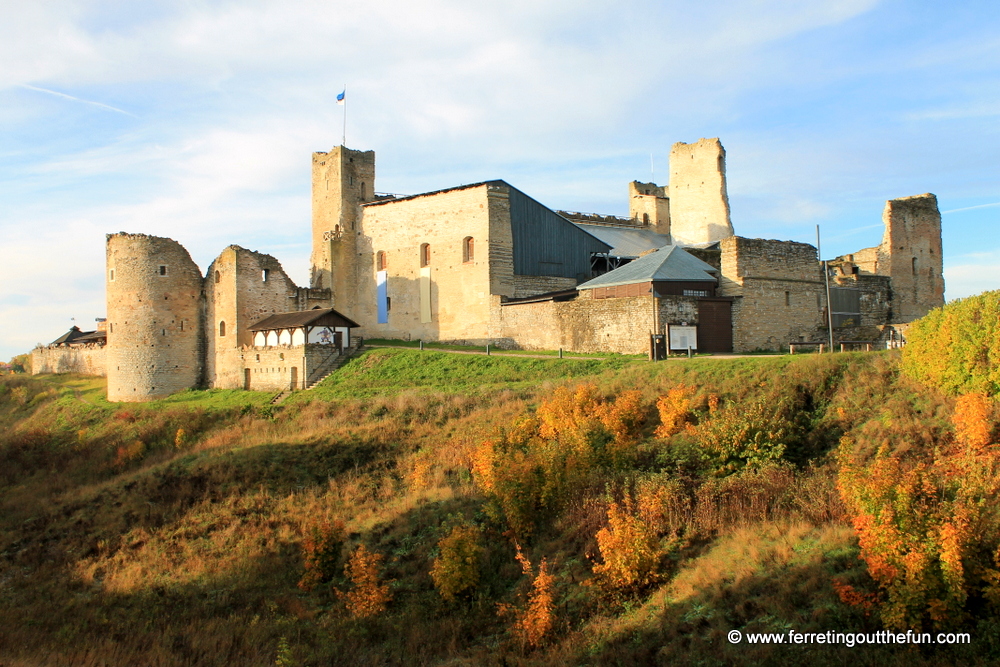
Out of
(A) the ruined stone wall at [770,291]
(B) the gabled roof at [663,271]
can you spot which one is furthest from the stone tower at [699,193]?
(B) the gabled roof at [663,271]

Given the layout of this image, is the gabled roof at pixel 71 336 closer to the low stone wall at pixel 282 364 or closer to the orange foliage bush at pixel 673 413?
the low stone wall at pixel 282 364

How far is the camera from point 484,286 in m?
39.5

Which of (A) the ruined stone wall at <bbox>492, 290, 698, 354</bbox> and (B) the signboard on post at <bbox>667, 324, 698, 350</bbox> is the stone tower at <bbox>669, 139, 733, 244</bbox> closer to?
(A) the ruined stone wall at <bbox>492, 290, 698, 354</bbox>

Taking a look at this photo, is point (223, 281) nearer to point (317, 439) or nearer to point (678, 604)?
point (317, 439)

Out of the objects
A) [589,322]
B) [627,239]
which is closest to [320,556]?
[589,322]

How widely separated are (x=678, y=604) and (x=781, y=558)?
183 centimetres

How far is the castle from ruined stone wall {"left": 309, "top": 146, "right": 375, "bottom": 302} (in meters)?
0.10

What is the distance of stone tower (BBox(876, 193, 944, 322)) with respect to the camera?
3669cm

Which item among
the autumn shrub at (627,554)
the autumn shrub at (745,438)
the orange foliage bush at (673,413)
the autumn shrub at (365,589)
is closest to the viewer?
the autumn shrub at (627,554)

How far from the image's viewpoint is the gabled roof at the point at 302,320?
117 ft

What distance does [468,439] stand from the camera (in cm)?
2145

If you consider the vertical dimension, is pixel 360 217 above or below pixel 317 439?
above

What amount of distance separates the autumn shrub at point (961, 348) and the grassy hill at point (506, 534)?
63 cm

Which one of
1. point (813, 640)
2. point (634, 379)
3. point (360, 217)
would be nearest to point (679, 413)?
point (634, 379)
